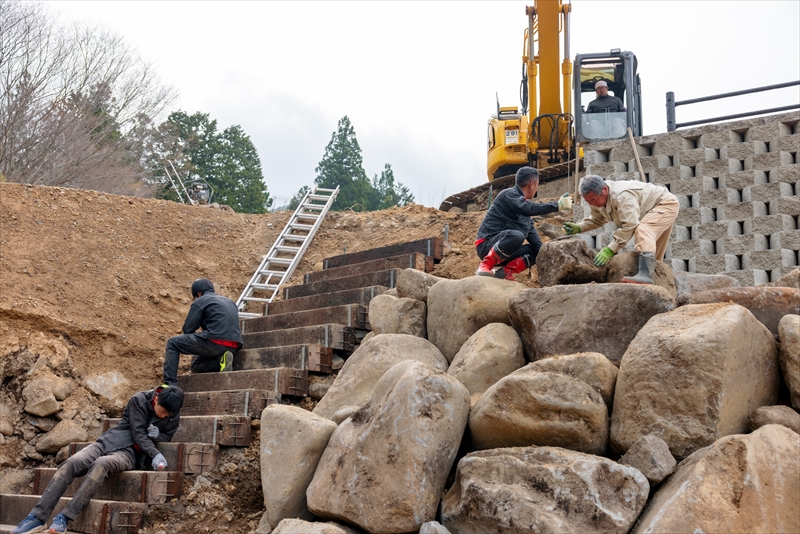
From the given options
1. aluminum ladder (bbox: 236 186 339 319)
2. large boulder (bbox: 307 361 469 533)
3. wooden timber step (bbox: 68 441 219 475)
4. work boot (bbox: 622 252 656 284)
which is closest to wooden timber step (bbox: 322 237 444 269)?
aluminum ladder (bbox: 236 186 339 319)

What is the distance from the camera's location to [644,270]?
5.49m

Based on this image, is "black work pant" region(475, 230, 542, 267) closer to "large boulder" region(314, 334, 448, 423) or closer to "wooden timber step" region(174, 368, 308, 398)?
"large boulder" region(314, 334, 448, 423)

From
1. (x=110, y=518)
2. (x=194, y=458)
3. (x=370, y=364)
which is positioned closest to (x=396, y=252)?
(x=370, y=364)

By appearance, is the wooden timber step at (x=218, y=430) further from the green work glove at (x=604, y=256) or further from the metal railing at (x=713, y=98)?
the metal railing at (x=713, y=98)

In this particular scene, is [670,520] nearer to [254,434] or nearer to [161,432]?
[254,434]

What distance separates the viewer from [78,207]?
9656 mm

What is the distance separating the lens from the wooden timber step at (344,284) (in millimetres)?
7798

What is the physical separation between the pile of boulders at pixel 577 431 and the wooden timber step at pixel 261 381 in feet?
2.67

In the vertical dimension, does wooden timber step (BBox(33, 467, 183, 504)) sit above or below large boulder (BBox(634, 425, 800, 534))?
below

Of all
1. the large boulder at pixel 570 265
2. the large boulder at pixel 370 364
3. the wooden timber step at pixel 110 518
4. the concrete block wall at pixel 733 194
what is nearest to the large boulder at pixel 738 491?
the large boulder at pixel 570 265

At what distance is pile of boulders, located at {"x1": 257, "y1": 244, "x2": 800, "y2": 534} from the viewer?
12.2ft

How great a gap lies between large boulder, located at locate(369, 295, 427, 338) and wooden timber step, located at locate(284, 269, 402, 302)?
3.28 feet

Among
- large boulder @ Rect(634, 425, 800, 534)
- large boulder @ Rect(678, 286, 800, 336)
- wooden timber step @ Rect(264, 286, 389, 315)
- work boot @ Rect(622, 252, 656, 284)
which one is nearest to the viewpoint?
large boulder @ Rect(634, 425, 800, 534)

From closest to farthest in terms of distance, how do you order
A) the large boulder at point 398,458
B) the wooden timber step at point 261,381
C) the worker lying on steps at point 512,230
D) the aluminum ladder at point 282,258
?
the large boulder at point 398,458 → the wooden timber step at point 261,381 → the worker lying on steps at point 512,230 → the aluminum ladder at point 282,258
